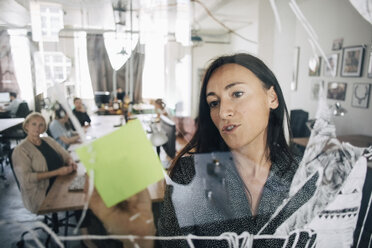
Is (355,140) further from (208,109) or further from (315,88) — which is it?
(208,109)

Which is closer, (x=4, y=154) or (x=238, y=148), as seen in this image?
(x=4, y=154)

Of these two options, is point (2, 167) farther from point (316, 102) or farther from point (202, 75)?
point (316, 102)

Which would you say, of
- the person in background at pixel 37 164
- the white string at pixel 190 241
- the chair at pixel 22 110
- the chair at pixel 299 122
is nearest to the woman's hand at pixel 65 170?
the person in background at pixel 37 164

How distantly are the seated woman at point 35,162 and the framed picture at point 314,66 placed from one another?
25.1 inches

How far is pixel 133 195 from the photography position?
42 cm

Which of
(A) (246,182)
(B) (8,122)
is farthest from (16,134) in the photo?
(A) (246,182)

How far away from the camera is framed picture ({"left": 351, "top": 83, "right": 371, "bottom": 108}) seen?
671 millimetres

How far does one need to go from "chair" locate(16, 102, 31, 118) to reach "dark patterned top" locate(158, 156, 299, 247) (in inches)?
11.0

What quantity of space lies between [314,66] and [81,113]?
1.98 feet

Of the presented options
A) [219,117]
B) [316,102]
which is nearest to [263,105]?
[219,117]

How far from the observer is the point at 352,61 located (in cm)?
66

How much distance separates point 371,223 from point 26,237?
840 mm

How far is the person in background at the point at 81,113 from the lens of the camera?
40 centimetres

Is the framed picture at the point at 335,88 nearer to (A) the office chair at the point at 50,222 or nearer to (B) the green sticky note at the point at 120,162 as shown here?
(B) the green sticky note at the point at 120,162
